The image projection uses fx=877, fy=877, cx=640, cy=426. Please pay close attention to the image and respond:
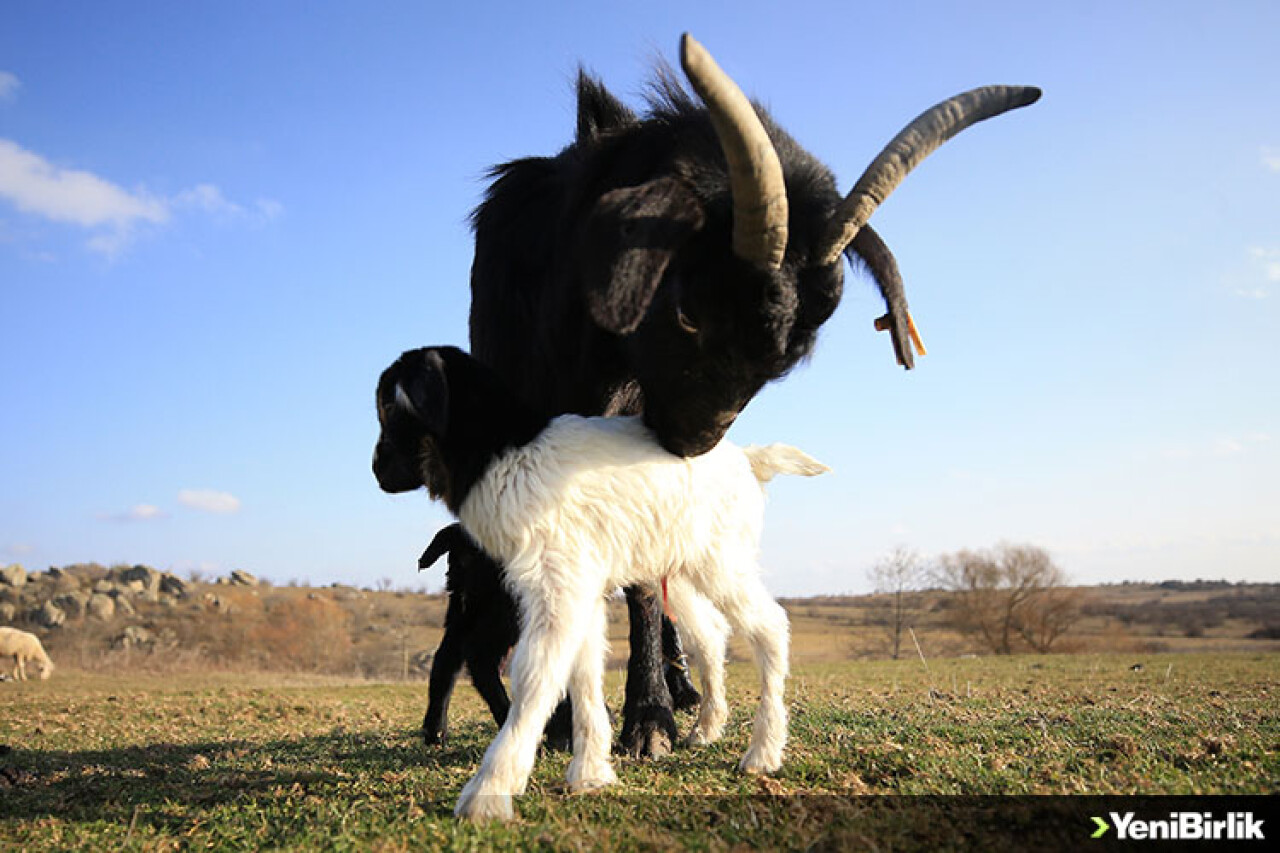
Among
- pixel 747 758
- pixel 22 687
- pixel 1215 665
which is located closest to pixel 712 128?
Answer: pixel 747 758

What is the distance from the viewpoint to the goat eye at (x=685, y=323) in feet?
13.2

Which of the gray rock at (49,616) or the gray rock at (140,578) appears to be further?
the gray rock at (140,578)

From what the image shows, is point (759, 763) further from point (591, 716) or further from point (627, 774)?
point (591, 716)

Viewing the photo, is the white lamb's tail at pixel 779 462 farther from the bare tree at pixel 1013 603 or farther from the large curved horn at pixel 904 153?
the bare tree at pixel 1013 603

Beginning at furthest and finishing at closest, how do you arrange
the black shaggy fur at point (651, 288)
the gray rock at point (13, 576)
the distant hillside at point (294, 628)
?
1. the gray rock at point (13, 576)
2. the distant hillside at point (294, 628)
3. the black shaggy fur at point (651, 288)

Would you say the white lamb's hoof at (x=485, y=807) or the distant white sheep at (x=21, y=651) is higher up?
the white lamb's hoof at (x=485, y=807)

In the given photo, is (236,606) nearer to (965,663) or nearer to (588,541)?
(965,663)

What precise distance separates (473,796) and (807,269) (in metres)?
2.71

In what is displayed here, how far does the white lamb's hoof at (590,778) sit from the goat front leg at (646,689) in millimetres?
900

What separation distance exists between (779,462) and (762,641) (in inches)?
41.0

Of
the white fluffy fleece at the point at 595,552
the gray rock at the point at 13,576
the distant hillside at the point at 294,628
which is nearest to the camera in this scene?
the white fluffy fleece at the point at 595,552

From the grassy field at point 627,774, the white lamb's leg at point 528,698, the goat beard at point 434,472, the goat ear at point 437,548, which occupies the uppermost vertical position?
the goat beard at point 434,472

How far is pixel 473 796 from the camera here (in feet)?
11.5

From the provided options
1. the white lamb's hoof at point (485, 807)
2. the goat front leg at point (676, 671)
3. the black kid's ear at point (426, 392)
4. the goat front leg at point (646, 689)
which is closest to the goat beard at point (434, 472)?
the black kid's ear at point (426, 392)
